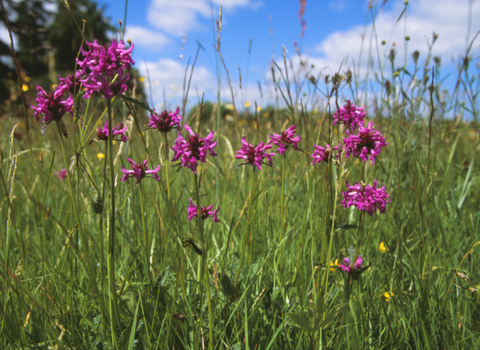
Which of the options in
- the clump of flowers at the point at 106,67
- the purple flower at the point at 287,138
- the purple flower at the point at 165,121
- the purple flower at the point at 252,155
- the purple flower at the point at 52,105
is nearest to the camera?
the clump of flowers at the point at 106,67

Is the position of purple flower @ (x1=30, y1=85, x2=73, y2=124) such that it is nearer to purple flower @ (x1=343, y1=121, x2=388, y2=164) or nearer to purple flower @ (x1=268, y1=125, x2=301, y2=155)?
purple flower @ (x1=268, y1=125, x2=301, y2=155)

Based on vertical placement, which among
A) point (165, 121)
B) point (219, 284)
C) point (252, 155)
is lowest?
point (219, 284)

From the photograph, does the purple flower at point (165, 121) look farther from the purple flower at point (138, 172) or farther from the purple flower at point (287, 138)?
the purple flower at point (287, 138)

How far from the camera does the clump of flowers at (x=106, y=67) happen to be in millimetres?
725

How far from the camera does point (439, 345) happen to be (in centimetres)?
101

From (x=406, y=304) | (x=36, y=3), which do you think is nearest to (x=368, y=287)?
(x=406, y=304)

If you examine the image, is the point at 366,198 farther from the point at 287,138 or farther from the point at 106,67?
the point at 106,67

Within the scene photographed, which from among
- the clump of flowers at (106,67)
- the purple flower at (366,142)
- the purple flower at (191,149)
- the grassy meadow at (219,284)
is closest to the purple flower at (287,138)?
the grassy meadow at (219,284)

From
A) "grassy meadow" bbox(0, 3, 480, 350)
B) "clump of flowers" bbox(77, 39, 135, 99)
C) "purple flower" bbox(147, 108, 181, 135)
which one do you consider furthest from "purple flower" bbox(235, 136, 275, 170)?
"clump of flowers" bbox(77, 39, 135, 99)

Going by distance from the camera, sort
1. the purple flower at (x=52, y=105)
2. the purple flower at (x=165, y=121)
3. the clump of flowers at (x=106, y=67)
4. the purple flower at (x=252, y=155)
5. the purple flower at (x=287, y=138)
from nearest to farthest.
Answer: the clump of flowers at (x=106, y=67) < the purple flower at (x=52, y=105) < the purple flower at (x=165, y=121) < the purple flower at (x=252, y=155) < the purple flower at (x=287, y=138)

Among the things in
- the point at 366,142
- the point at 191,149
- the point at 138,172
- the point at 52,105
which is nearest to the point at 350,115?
the point at 366,142

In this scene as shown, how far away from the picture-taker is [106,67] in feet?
2.39

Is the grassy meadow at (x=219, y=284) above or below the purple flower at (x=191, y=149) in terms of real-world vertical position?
below

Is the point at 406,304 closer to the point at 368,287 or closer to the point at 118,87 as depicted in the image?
the point at 368,287
